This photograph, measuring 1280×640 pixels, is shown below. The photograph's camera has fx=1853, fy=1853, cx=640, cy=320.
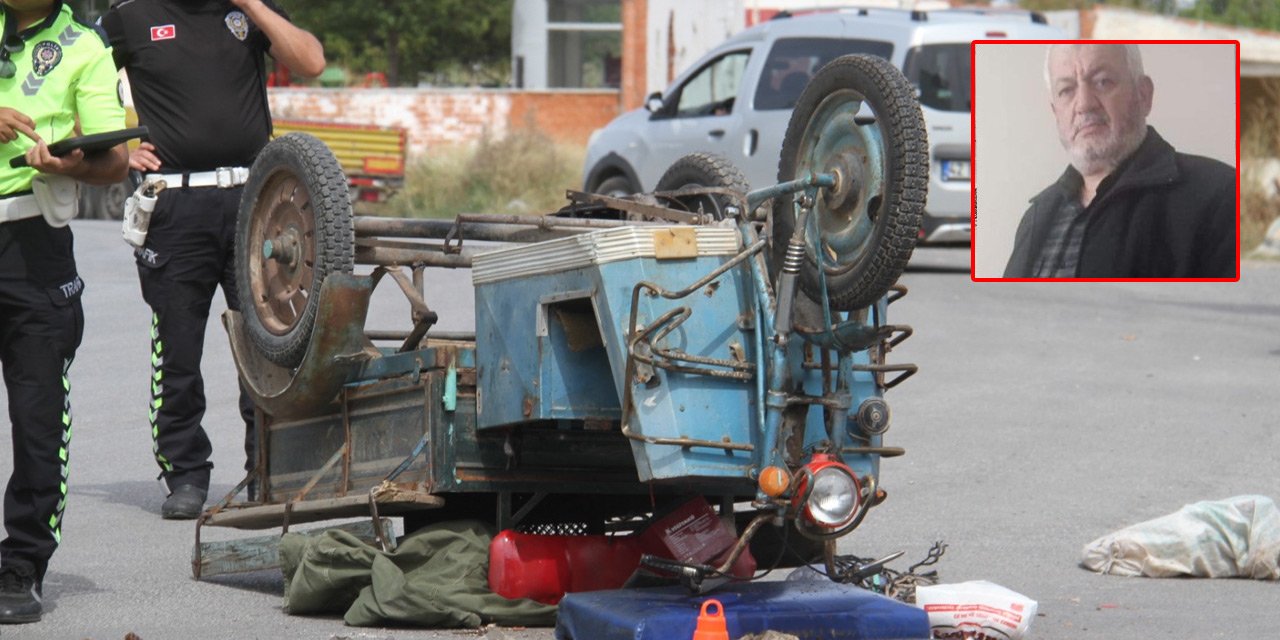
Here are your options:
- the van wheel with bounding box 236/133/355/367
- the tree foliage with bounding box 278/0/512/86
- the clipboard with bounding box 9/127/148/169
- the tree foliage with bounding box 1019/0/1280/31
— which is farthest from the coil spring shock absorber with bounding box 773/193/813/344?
the tree foliage with bounding box 278/0/512/86

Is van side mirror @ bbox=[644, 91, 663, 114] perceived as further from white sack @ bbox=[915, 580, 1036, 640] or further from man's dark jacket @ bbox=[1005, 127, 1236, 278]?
white sack @ bbox=[915, 580, 1036, 640]

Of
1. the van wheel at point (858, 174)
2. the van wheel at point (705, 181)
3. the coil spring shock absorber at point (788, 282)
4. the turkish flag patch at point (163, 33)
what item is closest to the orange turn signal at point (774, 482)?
the coil spring shock absorber at point (788, 282)

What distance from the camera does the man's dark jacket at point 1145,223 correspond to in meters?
16.3

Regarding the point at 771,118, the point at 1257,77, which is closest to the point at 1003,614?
the point at 771,118

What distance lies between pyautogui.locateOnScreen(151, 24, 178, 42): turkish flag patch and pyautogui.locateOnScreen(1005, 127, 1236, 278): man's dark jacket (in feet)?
33.3

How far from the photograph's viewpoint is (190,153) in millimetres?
7645

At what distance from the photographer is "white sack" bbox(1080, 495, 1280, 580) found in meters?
6.75

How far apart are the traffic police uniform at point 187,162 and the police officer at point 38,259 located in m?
1.61

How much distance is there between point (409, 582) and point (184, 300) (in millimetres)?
2440

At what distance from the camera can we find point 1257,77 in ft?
82.0

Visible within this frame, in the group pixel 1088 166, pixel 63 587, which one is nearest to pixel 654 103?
pixel 1088 166

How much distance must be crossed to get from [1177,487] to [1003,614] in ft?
10.7

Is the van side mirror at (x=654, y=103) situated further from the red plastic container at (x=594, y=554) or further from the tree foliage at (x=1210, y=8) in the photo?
the tree foliage at (x=1210, y=8)

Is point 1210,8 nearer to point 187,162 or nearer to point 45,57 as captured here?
point 187,162
